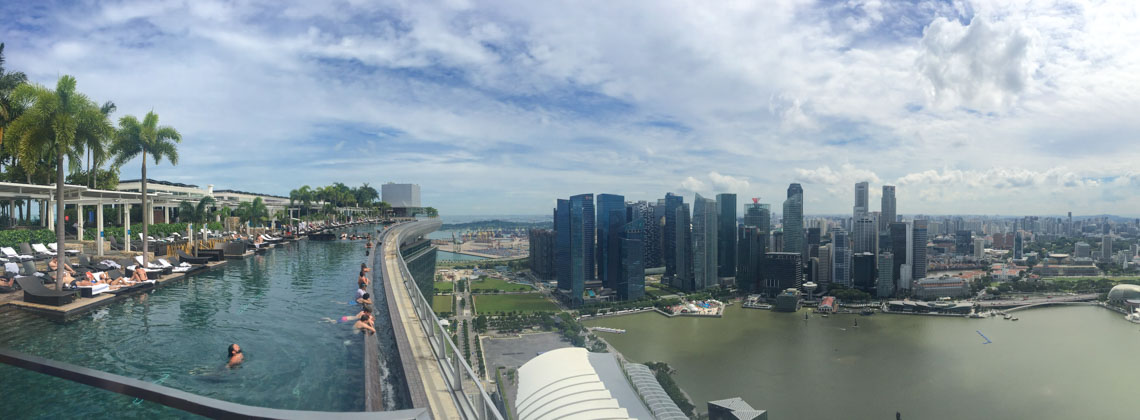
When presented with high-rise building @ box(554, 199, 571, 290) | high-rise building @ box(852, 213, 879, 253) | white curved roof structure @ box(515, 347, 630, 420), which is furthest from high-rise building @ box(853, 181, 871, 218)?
white curved roof structure @ box(515, 347, 630, 420)

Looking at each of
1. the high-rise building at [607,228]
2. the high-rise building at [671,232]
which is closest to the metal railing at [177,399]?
the high-rise building at [607,228]

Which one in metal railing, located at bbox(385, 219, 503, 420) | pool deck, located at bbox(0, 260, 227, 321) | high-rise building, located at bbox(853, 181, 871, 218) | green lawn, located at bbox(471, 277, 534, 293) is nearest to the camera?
metal railing, located at bbox(385, 219, 503, 420)

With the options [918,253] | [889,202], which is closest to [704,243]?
[918,253]

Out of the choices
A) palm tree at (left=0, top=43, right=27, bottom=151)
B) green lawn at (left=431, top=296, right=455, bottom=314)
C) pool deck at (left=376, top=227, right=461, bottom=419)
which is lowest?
green lawn at (left=431, top=296, right=455, bottom=314)

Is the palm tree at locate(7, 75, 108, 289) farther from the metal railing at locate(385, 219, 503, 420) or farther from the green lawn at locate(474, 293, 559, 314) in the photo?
the green lawn at locate(474, 293, 559, 314)

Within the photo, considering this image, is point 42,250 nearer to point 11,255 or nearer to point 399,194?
point 11,255

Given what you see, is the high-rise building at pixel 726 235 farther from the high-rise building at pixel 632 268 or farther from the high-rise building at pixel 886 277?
the high-rise building at pixel 632 268

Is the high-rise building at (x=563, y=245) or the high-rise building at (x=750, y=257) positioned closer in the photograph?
the high-rise building at (x=563, y=245)
